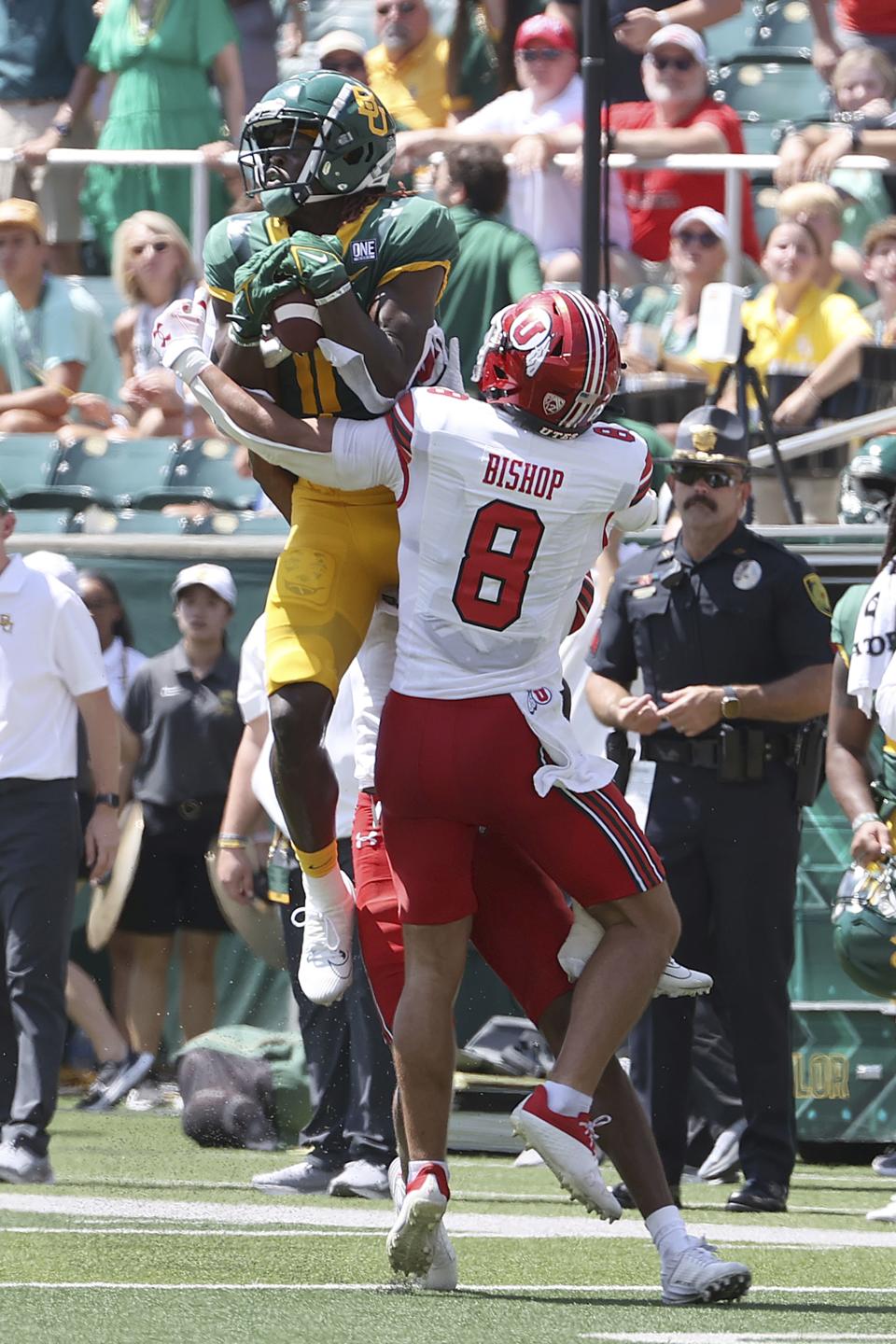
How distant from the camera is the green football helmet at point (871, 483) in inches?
325

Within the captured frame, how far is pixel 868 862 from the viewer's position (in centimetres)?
646

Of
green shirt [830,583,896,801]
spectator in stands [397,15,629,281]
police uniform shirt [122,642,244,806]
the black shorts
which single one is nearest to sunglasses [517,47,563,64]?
spectator in stands [397,15,629,281]

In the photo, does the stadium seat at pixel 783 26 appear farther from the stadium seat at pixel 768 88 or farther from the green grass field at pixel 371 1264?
the green grass field at pixel 371 1264

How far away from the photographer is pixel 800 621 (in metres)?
6.86

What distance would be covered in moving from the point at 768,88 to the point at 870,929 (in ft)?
25.2

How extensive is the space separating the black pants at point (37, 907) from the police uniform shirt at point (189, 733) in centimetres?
189

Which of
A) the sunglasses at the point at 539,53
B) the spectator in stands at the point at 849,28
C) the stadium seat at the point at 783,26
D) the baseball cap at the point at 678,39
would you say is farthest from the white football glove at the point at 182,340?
the stadium seat at the point at 783,26

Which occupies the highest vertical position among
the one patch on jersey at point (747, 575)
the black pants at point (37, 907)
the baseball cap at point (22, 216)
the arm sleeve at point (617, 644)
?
the baseball cap at point (22, 216)

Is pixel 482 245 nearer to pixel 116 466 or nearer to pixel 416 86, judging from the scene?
pixel 116 466

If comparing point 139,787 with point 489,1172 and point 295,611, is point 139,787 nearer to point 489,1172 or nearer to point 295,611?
point 489,1172

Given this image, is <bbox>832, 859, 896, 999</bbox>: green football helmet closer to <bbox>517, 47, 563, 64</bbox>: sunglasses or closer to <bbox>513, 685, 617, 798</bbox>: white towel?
<bbox>513, 685, 617, 798</bbox>: white towel

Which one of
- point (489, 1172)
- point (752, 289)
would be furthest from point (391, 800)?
point (752, 289)

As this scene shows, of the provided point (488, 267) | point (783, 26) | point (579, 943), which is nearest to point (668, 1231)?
point (579, 943)

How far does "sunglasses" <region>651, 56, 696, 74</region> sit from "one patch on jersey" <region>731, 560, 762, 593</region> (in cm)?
471
